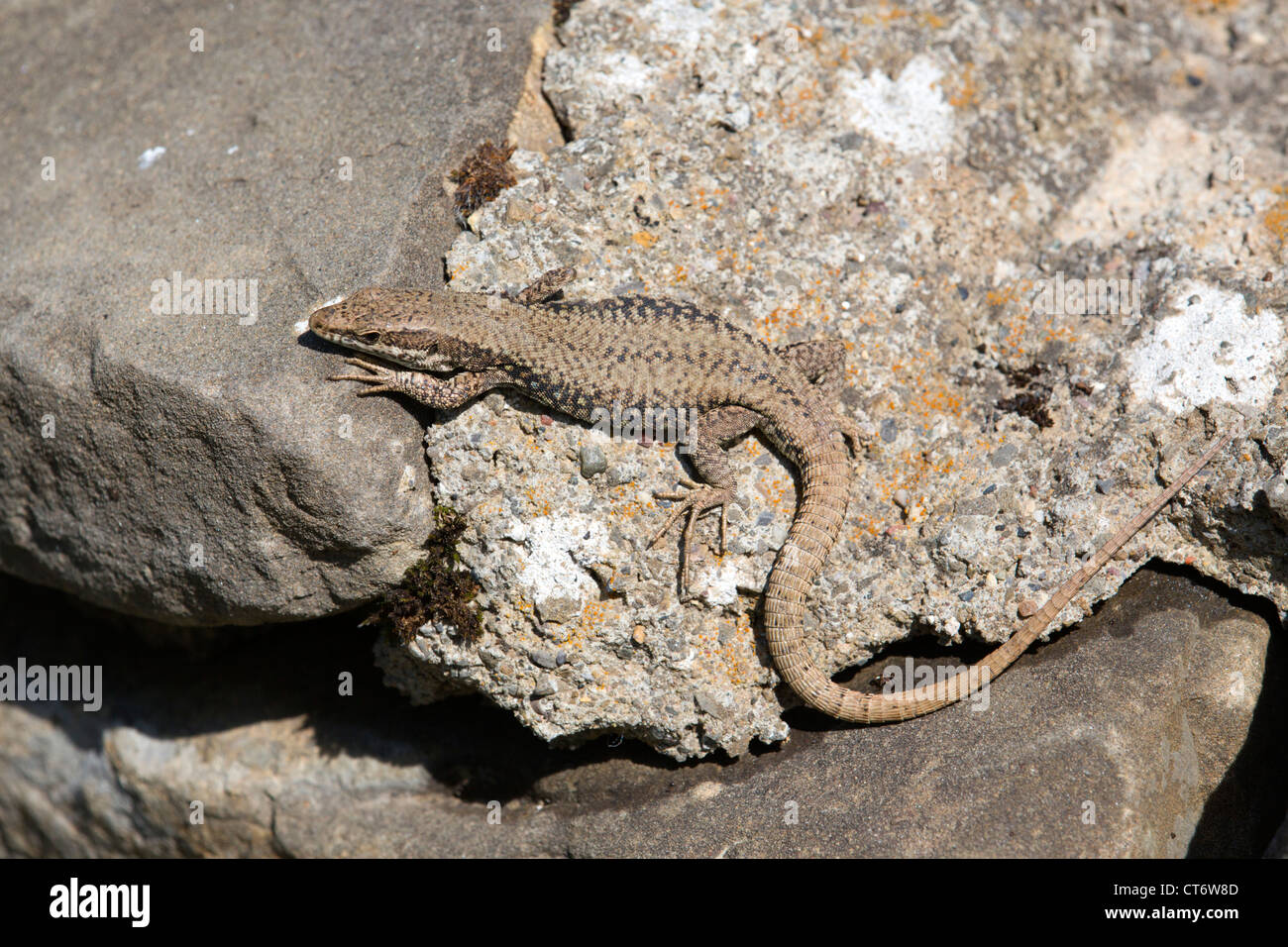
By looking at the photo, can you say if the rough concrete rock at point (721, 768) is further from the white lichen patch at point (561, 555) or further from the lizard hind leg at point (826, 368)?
the lizard hind leg at point (826, 368)

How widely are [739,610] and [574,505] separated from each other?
1.20 metres

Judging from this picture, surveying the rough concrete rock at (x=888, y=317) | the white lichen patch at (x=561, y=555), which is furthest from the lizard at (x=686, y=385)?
the white lichen patch at (x=561, y=555)

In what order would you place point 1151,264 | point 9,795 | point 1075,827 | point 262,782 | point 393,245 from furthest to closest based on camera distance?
point 9,795
point 262,782
point 1151,264
point 393,245
point 1075,827

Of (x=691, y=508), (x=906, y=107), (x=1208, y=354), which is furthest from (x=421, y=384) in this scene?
(x=1208, y=354)

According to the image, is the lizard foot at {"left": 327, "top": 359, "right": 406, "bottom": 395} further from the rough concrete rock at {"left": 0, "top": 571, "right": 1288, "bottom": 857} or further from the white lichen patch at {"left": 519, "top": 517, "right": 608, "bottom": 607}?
the rough concrete rock at {"left": 0, "top": 571, "right": 1288, "bottom": 857}

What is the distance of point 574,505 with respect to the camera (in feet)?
17.7

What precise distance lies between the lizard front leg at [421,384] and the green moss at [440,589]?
0.66 metres

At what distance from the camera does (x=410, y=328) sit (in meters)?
5.36

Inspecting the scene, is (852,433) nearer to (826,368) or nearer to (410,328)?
(826,368)

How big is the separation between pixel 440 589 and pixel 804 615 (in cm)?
220

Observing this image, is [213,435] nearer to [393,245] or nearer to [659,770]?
[393,245]

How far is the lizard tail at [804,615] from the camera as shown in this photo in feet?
17.4

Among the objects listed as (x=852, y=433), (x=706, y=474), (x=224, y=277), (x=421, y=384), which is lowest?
(x=706, y=474)

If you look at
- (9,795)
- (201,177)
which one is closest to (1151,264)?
(201,177)
